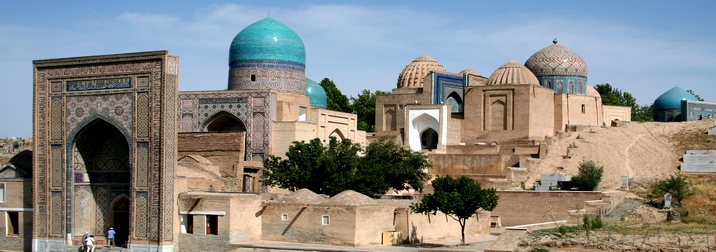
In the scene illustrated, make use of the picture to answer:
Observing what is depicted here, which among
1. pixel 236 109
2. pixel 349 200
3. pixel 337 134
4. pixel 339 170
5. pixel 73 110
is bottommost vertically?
pixel 349 200

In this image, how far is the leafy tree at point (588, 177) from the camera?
23.3m

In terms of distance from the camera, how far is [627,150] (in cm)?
2772

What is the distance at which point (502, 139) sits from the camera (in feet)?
96.6

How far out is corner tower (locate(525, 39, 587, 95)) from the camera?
3241 centimetres

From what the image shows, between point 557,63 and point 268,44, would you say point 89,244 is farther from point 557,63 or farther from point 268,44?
point 557,63

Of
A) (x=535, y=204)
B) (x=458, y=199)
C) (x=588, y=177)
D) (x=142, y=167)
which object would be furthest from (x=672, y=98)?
(x=142, y=167)

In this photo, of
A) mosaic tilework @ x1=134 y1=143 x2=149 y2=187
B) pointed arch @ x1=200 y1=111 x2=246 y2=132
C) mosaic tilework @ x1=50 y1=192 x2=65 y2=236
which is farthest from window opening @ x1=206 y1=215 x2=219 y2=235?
pointed arch @ x1=200 y1=111 x2=246 y2=132

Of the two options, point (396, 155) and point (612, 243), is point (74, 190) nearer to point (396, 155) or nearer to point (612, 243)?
point (396, 155)

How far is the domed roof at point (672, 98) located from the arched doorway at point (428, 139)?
10176mm

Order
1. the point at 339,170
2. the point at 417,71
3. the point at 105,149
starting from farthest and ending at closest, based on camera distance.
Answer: the point at 417,71, the point at 339,170, the point at 105,149

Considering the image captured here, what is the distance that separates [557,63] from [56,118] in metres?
17.6

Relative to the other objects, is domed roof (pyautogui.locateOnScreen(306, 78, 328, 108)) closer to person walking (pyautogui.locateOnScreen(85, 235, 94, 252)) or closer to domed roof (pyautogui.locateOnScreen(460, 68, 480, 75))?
domed roof (pyautogui.locateOnScreen(460, 68, 480, 75))

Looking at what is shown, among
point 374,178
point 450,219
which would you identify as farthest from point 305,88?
point 450,219

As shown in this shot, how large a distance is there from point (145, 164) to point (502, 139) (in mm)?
13373
